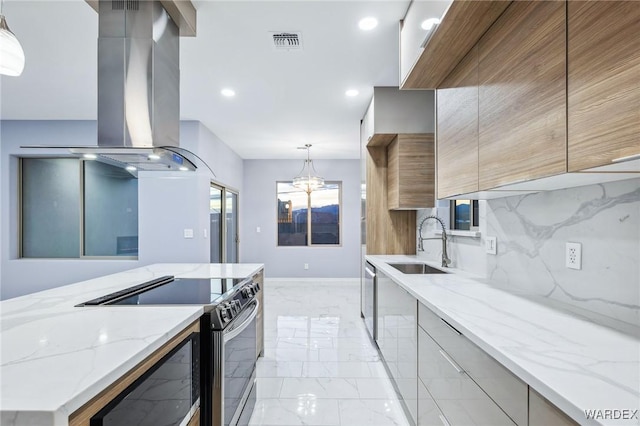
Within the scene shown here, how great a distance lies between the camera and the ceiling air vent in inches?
86.8

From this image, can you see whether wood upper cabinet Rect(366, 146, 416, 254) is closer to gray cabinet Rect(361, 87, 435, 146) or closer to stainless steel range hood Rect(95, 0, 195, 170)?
gray cabinet Rect(361, 87, 435, 146)

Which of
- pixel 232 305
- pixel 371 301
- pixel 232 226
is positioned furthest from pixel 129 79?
pixel 232 226

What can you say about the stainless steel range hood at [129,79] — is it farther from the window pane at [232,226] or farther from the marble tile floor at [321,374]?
the window pane at [232,226]

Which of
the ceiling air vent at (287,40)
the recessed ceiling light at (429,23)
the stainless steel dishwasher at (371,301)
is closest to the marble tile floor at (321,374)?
the stainless steel dishwasher at (371,301)

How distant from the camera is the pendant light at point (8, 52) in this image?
56.3 inches

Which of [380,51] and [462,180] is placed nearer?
[462,180]

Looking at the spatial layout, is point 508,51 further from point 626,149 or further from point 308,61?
point 308,61

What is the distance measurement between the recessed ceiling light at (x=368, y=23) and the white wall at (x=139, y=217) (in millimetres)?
2730

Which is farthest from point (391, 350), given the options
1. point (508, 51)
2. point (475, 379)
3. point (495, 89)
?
point (508, 51)

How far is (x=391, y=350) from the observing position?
7.75 ft

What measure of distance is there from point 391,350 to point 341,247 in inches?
162

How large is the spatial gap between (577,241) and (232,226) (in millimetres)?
5501

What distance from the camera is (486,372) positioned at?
102 centimetres

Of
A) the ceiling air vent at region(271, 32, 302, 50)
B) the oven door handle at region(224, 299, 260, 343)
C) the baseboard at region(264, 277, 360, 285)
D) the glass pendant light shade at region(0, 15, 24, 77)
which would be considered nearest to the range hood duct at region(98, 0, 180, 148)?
the glass pendant light shade at region(0, 15, 24, 77)
